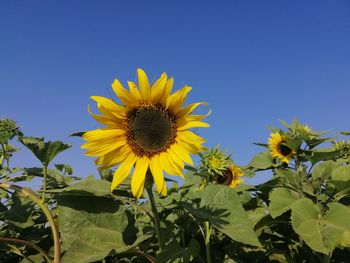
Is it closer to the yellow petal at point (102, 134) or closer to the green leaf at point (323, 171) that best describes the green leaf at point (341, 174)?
the green leaf at point (323, 171)

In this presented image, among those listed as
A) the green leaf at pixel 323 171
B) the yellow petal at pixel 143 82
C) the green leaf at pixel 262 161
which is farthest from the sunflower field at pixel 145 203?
the green leaf at pixel 262 161

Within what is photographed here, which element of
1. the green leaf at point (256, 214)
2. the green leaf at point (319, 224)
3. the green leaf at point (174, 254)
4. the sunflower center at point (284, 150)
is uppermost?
the sunflower center at point (284, 150)

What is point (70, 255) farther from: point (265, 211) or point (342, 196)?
point (342, 196)

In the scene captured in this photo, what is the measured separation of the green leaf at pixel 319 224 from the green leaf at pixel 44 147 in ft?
3.99

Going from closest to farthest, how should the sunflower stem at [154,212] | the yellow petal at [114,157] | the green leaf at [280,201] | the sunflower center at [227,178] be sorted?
the sunflower stem at [154,212], the yellow petal at [114,157], the green leaf at [280,201], the sunflower center at [227,178]

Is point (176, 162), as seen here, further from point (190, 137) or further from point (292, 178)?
point (292, 178)

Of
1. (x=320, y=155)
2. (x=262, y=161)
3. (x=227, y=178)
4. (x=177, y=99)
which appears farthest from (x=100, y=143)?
(x=262, y=161)

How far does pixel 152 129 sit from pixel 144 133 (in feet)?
0.13

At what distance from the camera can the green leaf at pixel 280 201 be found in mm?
2448

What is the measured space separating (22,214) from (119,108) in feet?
2.52

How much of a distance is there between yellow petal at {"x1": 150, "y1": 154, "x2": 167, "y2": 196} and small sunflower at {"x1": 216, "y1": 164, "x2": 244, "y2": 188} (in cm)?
98

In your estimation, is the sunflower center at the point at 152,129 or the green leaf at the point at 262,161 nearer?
the sunflower center at the point at 152,129

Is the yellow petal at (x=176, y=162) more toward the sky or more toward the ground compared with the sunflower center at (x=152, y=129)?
more toward the ground

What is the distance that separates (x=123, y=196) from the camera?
2438mm
